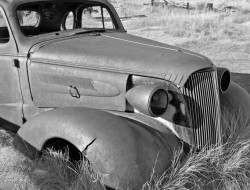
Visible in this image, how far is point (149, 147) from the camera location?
2.62 metres

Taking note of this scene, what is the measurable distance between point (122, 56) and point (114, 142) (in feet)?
2.96

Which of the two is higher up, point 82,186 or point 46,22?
point 46,22

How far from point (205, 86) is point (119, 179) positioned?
44.2 inches

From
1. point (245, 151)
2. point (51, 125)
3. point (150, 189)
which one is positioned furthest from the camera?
point (245, 151)

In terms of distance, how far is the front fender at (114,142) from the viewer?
2.48 m

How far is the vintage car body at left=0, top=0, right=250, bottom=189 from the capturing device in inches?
102

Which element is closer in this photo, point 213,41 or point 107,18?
point 107,18

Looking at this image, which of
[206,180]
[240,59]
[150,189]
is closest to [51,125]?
[150,189]

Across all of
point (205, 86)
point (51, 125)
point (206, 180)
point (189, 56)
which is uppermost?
point (189, 56)

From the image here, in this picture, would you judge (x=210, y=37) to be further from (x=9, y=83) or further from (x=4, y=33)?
(x=9, y=83)

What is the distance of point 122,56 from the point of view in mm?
3127

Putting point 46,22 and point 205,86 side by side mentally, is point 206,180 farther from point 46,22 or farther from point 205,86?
point 46,22

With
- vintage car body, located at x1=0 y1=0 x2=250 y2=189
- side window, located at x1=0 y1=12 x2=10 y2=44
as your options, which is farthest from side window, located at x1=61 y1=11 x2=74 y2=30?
side window, located at x1=0 y1=12 x2=10 y2=44

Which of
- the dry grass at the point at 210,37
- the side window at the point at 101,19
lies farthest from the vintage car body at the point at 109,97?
the dry grass at the point at 210,37
